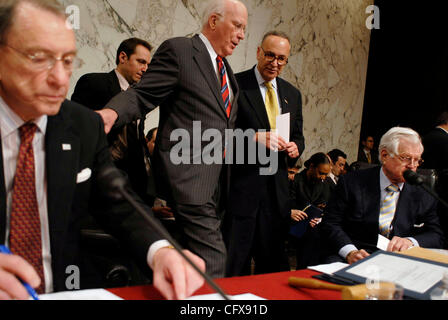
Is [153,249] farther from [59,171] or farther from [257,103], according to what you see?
[257,103]

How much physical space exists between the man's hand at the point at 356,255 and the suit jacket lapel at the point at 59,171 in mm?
1329

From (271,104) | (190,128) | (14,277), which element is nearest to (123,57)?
(271,104)

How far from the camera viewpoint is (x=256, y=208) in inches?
106

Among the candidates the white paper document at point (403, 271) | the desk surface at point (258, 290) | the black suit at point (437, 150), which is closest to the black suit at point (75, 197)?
the desk surface at point (258, 290)

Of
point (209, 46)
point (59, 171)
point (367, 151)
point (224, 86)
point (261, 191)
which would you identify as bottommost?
point (261, 191)

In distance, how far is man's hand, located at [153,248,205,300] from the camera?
3.29ft

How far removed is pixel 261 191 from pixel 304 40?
413 cm

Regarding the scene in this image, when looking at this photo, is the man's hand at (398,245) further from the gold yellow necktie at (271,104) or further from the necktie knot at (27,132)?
the necktie knot at (27,132)

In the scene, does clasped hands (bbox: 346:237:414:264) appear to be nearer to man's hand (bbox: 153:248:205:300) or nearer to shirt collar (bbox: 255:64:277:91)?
man's hand (bbox: 153:248:205:300)

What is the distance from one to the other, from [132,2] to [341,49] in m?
3.83

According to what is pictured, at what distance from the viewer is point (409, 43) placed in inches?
291
